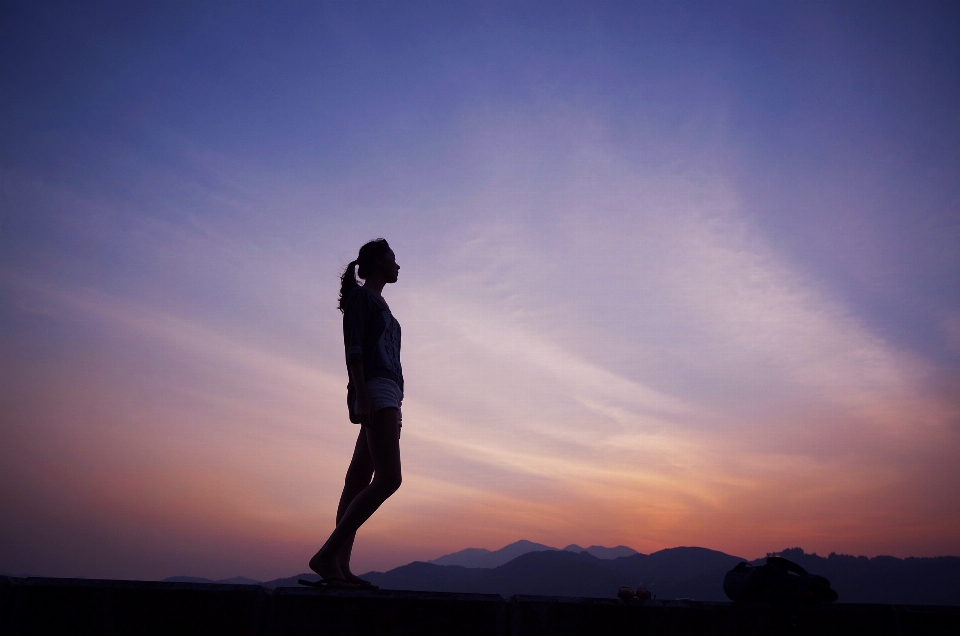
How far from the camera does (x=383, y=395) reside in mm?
4578

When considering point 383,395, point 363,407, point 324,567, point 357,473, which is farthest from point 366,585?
point 383,395

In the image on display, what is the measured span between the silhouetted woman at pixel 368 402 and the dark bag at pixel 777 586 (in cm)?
276

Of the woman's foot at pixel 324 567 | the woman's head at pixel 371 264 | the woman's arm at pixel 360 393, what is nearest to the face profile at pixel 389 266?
the woman's head at pixel 371 264

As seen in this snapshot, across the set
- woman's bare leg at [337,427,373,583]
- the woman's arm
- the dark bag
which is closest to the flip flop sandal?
woman's bare leg at [337,427,373,583]

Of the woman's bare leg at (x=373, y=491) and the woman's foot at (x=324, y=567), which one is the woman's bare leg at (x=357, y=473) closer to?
the woman's bare leg at (x=373, y=491)

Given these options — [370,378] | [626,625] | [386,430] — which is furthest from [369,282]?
[626,625]

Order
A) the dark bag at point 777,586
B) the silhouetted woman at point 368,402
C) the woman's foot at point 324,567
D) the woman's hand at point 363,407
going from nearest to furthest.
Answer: the dark bag at point 777,586, the woman's foot at point 324,567, the silhouetted woman at point 368,402, the woman's hand at point 363,407

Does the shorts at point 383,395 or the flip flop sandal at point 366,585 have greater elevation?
the shorts at point 383,395

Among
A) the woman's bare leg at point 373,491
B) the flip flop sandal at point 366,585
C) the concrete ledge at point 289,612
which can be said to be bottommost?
the concrete ledge at point 289,612

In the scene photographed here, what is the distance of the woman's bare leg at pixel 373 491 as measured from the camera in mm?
4262

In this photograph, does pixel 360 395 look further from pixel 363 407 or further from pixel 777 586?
pixel 777 586

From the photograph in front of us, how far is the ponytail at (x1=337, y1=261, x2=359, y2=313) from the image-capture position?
5.17m

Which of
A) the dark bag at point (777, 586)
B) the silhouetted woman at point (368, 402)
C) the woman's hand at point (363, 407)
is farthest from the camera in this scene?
the woman's hand at point (363, 407)

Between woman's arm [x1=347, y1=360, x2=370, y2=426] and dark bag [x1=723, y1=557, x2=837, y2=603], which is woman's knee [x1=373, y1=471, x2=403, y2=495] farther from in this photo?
dark bag [x1=723, y1=557, x2=837, y2=603]
